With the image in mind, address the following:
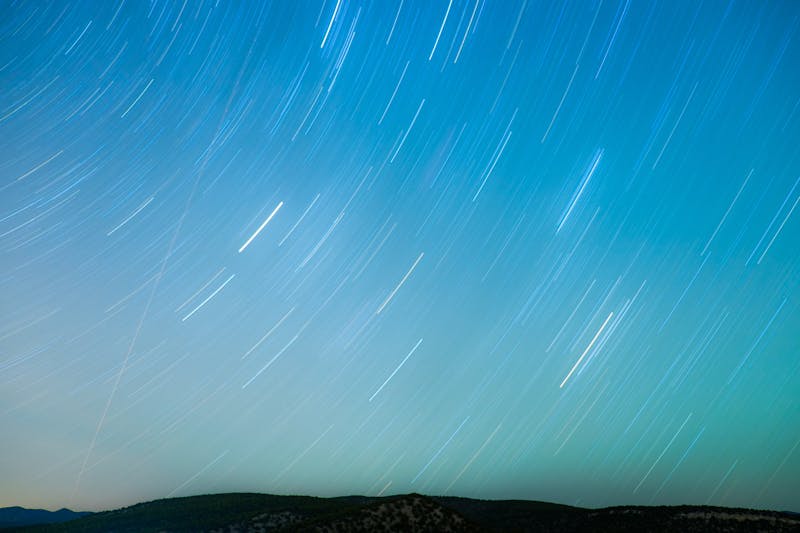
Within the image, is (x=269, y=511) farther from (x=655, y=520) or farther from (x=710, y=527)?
(x=710, y=527)

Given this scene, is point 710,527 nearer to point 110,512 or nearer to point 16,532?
point 110,512

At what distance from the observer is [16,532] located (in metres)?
84.7

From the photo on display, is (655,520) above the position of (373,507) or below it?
below

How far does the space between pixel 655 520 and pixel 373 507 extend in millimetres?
31876

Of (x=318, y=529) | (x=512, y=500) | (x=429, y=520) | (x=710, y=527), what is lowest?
(x=512, y=500)

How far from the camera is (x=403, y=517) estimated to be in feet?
140

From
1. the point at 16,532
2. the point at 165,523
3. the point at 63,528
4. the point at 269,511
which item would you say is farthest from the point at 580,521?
the point at 16,532

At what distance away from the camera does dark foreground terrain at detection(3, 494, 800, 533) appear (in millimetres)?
42438

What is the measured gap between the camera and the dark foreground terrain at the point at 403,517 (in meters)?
42.4

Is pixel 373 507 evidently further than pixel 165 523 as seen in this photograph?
No

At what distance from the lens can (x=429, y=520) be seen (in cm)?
4278

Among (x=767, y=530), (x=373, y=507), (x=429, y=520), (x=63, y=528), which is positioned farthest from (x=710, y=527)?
(x=63, y=528)

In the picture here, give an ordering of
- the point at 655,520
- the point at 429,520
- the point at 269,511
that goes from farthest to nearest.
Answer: the point at 269,511 → the point at 655,520 → the point at 429,520

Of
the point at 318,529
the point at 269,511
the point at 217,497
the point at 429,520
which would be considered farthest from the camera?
the point at 217,497
